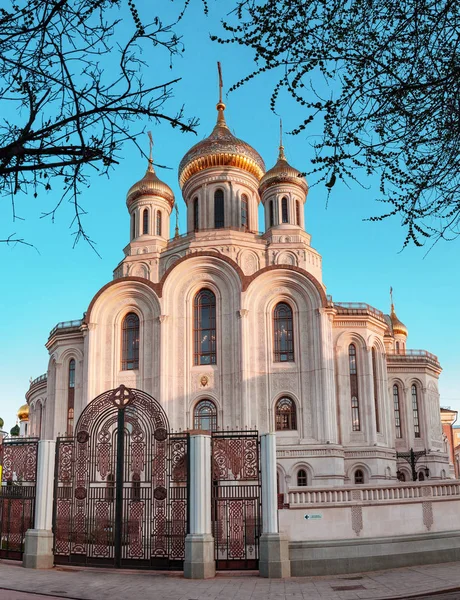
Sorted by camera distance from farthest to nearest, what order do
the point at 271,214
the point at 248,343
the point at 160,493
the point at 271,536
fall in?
the point at 271,214, the point at 248,343, the point at 160,493, the point at 271,536

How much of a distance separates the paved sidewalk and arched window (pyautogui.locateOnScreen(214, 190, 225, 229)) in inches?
837

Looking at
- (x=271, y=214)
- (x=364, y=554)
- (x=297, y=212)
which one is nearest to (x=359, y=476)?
(x=297, y=212)

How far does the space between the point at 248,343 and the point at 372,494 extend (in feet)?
47.0

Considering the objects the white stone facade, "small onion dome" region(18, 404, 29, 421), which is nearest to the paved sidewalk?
the white stone facade

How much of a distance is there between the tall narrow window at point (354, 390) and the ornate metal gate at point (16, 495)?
1691 centimetres

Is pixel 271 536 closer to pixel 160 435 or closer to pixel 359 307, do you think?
pixel 160 435

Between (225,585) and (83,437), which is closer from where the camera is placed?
(225,585)

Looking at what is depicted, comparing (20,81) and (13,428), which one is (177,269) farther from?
(13,428)

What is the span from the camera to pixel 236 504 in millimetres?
11477

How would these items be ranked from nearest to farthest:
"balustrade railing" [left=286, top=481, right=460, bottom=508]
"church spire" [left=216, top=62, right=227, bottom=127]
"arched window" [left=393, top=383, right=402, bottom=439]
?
"balustrade railing" [left=286, top=481, right=460, bottom=508], "arched window" [left=393, top=383, right=402, bottom=439], "church spire" [left=216, top=62, right=227, bottom=127]

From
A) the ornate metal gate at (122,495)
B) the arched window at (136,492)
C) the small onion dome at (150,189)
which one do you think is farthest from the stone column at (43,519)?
the small onion dome at (150,189)

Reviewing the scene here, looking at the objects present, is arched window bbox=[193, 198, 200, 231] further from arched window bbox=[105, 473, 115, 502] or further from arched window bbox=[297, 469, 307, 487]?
arched window bbox=[105, 473, 115, 502]

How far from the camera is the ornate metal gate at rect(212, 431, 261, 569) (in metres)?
11.3

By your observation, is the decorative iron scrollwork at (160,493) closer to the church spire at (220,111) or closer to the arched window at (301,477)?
the arched window at (301,477)
